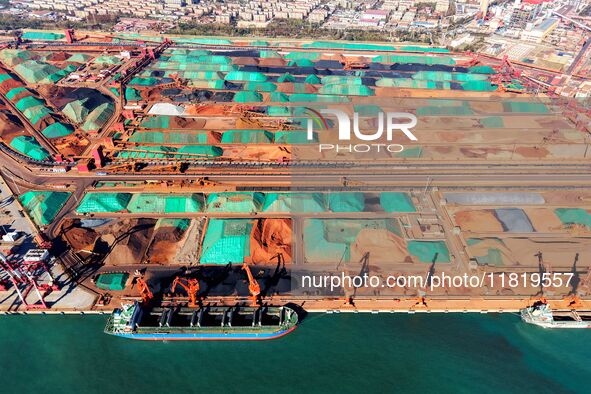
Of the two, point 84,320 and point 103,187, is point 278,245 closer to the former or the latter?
point 84,320

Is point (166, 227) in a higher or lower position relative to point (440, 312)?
higher

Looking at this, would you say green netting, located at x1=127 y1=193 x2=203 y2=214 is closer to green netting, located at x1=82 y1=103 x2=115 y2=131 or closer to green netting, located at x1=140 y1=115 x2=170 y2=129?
green netting, located at x1=140 y1=115 x2=170 y2=129

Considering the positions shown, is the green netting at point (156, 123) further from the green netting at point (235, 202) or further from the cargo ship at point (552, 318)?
the cargo ship at point (552, 318)

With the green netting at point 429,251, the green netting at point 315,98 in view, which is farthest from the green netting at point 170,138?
the green netting at point 429,251

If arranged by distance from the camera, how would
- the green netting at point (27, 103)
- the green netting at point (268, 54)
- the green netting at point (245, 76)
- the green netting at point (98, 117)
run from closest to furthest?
the green netting at point (98, 117) → the green netting at point (27, 103) → the green netting at point (245, 76) → the green netting at point (268, 54)

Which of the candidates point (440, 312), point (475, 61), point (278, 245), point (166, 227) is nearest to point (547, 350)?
point (440, 312)

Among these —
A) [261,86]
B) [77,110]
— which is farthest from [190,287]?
[261,86]

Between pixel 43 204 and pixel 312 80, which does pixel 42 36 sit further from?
pixel 43 204
